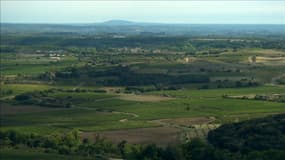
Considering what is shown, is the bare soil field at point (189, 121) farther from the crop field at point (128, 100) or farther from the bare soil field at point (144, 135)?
the bare soil field at point (144, 135)

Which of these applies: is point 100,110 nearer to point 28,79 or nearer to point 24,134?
point 24,134

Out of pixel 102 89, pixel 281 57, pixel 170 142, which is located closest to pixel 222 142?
pixel 170 142

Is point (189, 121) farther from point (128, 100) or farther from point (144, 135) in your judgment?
point (128, 100)

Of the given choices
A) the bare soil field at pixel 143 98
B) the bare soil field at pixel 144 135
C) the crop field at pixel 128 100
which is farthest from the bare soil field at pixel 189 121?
the bare soil field at pixel 143 98

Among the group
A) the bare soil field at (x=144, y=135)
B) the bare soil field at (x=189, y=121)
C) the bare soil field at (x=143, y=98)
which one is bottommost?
the bare soil field at (x=143, y=98)

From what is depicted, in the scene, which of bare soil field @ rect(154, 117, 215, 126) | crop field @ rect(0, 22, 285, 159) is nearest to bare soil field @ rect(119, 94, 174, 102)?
crop field @ rect(0, 22, 285, 159)

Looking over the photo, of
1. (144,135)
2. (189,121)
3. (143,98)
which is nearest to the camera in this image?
(144,135)

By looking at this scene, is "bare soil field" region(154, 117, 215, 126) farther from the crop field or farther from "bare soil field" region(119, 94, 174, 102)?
"bare soil field" region(119, 94, 174, 102)

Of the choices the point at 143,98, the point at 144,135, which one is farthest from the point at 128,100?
the point at 144,135
